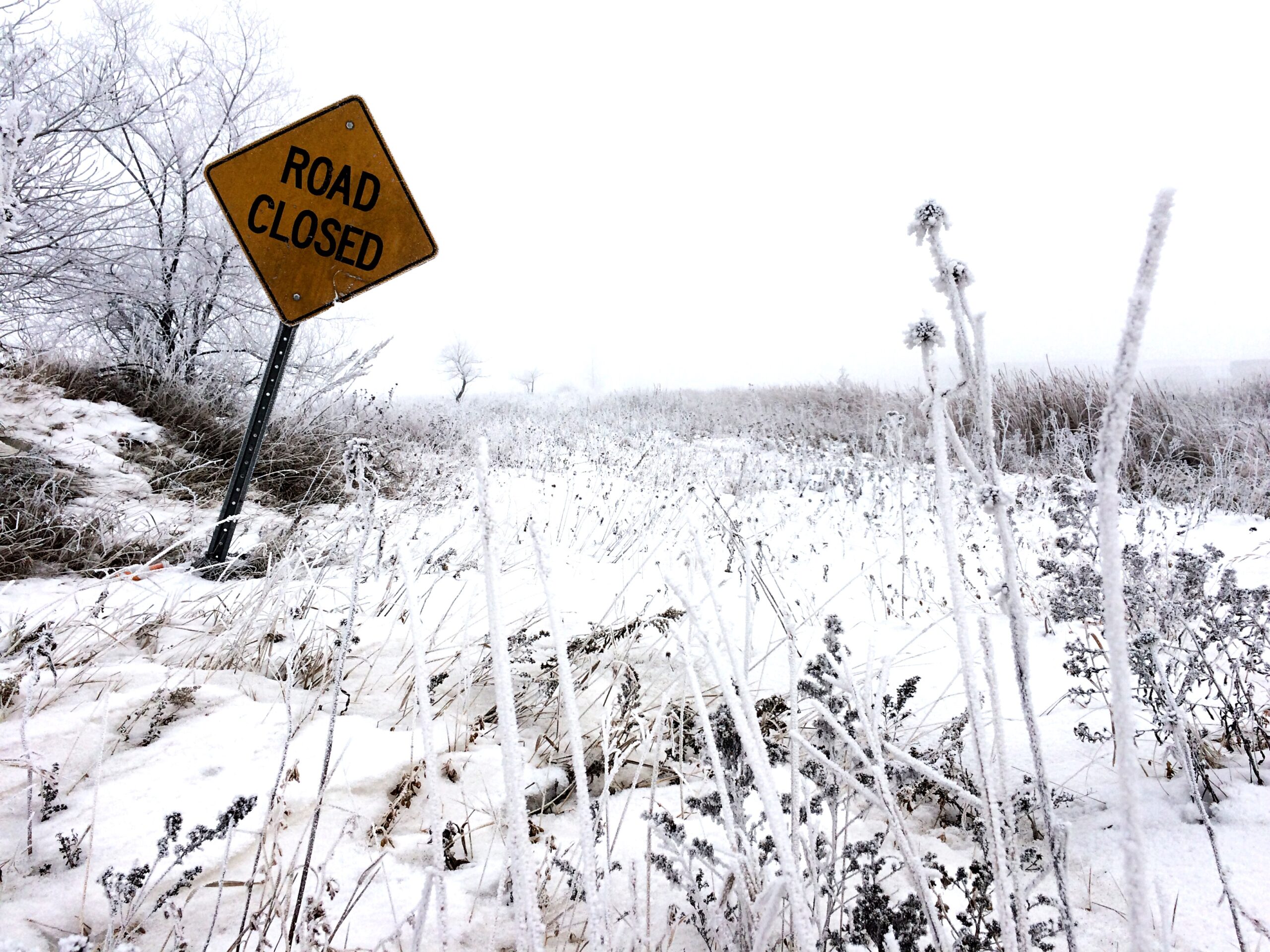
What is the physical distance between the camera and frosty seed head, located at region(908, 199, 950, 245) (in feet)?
2.68

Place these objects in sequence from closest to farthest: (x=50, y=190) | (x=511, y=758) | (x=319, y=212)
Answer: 1. (x=511, y=758)
2. (x=319, y=212)
3. (x=50, y=190)

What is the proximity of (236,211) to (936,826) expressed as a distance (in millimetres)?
3679

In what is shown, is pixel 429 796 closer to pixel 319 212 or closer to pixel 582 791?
pixel 582 791

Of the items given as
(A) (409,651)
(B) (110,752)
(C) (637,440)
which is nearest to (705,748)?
(A) (409,651)

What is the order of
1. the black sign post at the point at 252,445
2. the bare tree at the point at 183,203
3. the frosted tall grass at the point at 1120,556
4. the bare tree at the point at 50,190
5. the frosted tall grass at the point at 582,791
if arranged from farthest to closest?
the bare tree at the point at 183,203, the bare tree at the point at 50,190, the black sign post at the point at 252,445, the frosted tall grass at the point at 582,791, the frosted tall grass at the point at 1120,556

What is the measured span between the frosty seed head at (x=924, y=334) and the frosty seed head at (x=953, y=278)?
43mm

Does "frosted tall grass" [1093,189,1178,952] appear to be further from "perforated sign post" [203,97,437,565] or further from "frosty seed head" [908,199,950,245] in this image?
"perforated sign post" [203,97,437,565]

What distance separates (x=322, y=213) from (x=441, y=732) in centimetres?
260

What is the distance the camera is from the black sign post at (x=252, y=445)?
338 centimetres

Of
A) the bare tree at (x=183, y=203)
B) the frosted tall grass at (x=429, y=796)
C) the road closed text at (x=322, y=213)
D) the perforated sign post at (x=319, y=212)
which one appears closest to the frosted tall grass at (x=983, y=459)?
the frosted tall grass at (x=429, y=796)

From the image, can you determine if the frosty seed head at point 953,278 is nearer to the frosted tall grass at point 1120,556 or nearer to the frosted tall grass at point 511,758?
the frosted tall grass at point 1120,556

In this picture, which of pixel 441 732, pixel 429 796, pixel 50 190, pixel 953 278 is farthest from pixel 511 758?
pixel 50 190

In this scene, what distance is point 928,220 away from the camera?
0.82 meters

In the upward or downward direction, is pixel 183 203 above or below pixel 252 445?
above
